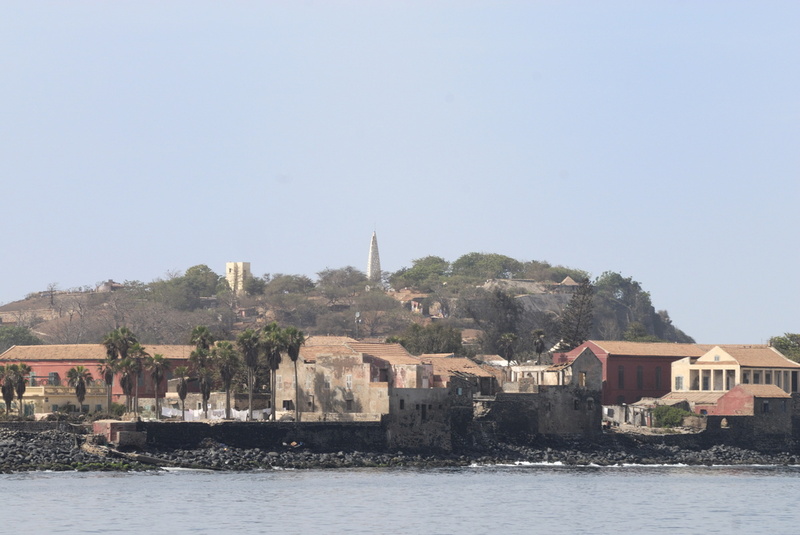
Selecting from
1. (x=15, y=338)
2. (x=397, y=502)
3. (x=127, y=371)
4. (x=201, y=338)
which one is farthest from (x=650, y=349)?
(x=15, y=338)

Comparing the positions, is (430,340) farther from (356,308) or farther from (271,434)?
(356,308)

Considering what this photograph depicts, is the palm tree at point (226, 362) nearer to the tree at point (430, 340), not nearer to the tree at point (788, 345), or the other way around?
the tree at point (430, 340)

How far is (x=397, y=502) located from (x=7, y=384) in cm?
2979

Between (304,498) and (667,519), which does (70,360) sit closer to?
(304,498)

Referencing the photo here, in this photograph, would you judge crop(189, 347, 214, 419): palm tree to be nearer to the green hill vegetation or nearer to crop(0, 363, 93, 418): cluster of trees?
crop(0, 363, 93, 418): cluster of trees

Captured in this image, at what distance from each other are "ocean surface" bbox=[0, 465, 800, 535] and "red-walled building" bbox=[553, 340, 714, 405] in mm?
21609

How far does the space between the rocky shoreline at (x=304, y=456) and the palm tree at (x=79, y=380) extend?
25.2ft

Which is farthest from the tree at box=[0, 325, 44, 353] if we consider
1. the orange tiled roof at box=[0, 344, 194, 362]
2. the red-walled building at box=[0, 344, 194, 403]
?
the red-walled building at box=[0, 344, 194, 403]

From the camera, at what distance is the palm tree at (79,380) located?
85.2 m

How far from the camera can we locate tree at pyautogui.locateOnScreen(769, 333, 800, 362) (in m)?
111

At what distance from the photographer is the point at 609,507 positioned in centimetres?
6375

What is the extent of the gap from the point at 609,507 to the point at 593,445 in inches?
912

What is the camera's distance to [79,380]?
85312 mm

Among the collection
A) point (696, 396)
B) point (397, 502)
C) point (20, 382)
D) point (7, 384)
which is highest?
point (20, 382)
